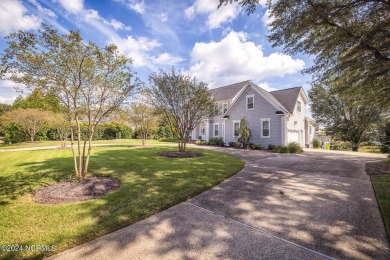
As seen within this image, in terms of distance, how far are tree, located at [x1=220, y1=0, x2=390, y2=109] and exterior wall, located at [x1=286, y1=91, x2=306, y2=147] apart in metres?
11.6

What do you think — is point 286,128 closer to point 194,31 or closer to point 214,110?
point 214,110

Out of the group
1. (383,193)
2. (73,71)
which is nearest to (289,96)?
(383,193)

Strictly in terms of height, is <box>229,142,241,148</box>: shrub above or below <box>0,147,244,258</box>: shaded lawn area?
above

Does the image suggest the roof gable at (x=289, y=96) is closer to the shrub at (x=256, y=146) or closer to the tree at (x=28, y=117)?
the shrub at (x=256, y=146)

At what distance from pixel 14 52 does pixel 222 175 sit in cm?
736

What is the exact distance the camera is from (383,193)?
197 inches

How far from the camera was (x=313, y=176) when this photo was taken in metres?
7.11

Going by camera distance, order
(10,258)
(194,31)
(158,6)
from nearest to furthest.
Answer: (10,258) < (158,6) < (194,31)

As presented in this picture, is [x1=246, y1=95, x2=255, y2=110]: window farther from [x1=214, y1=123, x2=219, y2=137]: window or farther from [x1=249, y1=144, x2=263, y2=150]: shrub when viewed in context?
[x1=214, y1=123, x2=219, y2=137]: window

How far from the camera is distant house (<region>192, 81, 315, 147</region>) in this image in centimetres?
1747

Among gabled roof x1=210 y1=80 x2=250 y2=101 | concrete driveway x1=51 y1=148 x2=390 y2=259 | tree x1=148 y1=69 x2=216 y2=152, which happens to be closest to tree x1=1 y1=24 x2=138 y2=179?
concrete driveway x1=51 y1=148 x2=390 y2=259

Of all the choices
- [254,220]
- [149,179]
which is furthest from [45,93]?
[254,220]

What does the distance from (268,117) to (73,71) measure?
16629 mm

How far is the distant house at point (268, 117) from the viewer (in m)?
17.5
